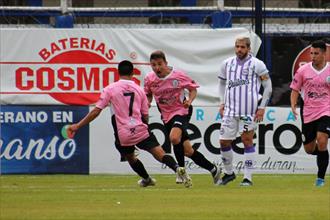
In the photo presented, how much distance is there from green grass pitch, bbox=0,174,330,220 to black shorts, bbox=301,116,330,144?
69 centimetres

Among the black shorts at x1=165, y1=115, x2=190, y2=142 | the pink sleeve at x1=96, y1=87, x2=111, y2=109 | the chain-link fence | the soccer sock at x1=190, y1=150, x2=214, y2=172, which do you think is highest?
the chain-link fence

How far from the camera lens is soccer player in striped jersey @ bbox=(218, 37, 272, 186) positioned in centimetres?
1498

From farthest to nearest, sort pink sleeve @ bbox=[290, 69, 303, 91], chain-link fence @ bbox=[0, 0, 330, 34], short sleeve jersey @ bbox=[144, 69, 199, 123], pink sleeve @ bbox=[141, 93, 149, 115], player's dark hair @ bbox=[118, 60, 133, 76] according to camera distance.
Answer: chain-link fence @ bbox=[0, 0, 330, 34]
pink sleeve @ bbox=[290, 69, 303, 91]
short sleeve jersey @ bbox=[144, 69, 199, 123]
pink sleeve @ bbox=[141, 93, 149, 115]
player's dark hair @ bbox=[118, 60, 133, 76]

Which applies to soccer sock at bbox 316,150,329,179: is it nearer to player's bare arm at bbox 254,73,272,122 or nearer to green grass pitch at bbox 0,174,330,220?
green grass pitch at bbox 0,174,330,220

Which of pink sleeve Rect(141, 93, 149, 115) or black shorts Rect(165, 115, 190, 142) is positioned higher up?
pink sleeve Rect(141, 93, 149, 115)

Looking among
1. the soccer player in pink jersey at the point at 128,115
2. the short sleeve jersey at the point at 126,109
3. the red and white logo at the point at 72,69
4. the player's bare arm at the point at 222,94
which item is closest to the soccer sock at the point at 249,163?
the player's bare arm at the point at 222,94

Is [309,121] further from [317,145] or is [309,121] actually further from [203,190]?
[203,190]

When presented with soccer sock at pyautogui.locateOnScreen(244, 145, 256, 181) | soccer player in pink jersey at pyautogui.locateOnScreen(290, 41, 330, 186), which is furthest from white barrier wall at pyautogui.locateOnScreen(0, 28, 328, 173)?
soccer sock at pyautogui.locateOnScreen(244, 145, 256, 181)

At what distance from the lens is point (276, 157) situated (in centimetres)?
1920

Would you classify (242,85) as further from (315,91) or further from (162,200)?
(162,200)

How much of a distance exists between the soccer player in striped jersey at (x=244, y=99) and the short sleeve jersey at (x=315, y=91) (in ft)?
2.83

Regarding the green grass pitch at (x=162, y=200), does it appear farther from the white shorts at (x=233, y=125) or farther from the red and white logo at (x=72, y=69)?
the red and white logo at (x=72, y=69)

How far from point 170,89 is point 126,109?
1114 millimetres

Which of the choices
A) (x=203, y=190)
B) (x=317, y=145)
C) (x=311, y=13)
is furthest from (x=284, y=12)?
(x=203, y=190)
